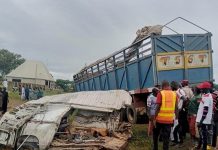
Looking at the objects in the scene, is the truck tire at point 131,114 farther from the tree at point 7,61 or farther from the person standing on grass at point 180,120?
the tree at point 7,61

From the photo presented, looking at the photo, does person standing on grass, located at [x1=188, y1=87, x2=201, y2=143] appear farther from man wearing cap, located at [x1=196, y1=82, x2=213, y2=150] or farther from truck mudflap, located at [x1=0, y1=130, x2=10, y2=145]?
truck mudflap, located at [x1=0, y1=130, x2=10, y2=145]

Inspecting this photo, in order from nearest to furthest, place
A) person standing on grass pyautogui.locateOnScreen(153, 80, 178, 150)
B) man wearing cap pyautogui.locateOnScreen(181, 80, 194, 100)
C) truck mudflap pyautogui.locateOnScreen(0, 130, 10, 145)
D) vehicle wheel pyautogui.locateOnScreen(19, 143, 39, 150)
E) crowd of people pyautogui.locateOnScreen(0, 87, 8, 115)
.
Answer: person standing on grass pyautogui.locateOnScreen(153, 80, 178, 150) < vehicle wheel pyautogui.locateOnScreen(19, 143, 39, 150) < truck mudflap pyautogui.locateOnScreen(0, 130, 10, 145) < man wearing cap pyautogui.locateOnScreen(181, 80, 194, 100) < crowd of people pyautogui.locateOnScreen(0, 87, 8, 115)

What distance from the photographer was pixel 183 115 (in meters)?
9.85

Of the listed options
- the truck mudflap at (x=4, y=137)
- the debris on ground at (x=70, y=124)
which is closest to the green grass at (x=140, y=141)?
the debris on ground at (x=70, y=124)

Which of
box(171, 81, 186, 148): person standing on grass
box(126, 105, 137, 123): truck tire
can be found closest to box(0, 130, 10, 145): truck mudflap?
box(126, 105, 137, 123): truck tire

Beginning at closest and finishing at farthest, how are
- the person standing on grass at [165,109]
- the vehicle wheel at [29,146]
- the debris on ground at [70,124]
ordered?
the person standing on grass at [165,109], the vehicle wheel at [29,146], the debris on ground at [70,124]

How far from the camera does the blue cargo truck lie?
417 inches

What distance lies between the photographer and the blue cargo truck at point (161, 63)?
417 inches

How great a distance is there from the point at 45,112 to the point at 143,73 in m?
3.32

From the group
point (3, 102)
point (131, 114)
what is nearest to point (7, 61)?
point (3, 102)

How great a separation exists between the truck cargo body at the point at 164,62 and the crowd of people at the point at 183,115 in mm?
805

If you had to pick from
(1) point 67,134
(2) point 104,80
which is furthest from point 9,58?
(1) point 67,134

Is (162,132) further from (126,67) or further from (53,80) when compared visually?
(53,80)

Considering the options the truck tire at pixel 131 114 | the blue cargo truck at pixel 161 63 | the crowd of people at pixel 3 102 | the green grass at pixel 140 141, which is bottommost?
the green grass at pixel 140 141
